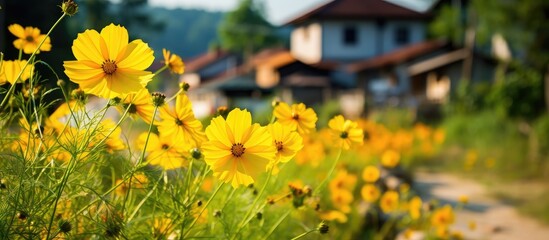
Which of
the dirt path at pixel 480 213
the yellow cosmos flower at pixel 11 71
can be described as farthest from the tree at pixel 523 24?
the yellow cosmos flower at pixel 11 71

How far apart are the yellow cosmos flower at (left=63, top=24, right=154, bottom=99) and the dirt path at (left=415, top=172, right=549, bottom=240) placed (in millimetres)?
3952

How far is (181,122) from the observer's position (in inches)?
54.6

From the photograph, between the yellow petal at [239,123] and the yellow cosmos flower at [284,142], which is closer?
the yellow petal at [239,123]

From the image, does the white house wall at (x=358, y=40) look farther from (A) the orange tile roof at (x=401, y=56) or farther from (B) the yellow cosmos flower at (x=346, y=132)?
(B) the yellow cosmos flower at (x=346, y=132)

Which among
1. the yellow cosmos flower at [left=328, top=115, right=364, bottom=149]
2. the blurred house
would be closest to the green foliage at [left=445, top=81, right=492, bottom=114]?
the blurred house

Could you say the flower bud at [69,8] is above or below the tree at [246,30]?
below

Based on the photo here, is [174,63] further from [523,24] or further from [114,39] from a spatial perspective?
[523,24]

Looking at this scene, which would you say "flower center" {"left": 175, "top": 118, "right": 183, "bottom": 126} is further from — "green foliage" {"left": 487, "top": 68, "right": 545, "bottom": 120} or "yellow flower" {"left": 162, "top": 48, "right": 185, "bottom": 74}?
"green foliage" {"left": 487, "top": 68, "right": 545, "bottom": 120}

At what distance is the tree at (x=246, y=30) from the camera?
1848 inches

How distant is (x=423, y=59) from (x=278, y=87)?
18.9ft

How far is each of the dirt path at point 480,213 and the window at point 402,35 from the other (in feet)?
60.5

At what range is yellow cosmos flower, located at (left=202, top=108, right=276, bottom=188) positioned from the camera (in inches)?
43.6

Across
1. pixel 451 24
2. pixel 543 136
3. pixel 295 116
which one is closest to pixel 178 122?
pixel 295 116

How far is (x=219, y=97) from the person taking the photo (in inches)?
1089
